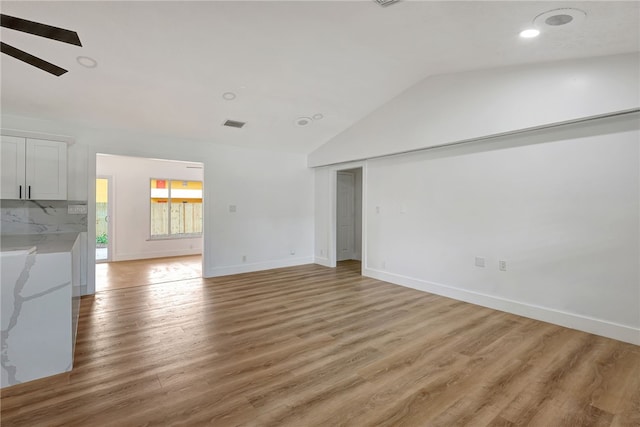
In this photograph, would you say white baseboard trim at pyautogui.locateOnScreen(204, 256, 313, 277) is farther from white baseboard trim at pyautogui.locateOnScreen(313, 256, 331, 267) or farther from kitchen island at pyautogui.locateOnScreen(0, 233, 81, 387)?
kitchen island at pyautogui.locateOnScreen(0, 233, 81, 387)

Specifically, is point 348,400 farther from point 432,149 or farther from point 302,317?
point 432,149

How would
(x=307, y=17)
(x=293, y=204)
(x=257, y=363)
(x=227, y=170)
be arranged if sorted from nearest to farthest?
(x=257, y=363), (x=307, y=17), (x=227, y=170), (x=293, y=204)

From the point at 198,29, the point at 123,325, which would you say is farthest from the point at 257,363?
the point at 198,29

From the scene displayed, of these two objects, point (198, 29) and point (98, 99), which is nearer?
point (198, 29)

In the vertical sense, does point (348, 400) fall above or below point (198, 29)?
below

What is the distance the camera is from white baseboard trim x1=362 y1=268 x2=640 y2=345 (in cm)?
308

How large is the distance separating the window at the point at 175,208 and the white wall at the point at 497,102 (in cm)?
546

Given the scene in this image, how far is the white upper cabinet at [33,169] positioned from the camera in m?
3.83

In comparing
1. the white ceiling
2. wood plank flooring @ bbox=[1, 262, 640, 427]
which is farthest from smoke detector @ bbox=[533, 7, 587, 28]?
wood plank flooring @ bbox=[1, 262, 640, 427]

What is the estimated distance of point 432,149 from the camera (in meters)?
4.68

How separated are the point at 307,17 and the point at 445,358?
3380 mm

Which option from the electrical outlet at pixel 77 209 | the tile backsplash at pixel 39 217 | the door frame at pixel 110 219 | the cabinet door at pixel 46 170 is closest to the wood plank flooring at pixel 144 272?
the door frame at pixel 110 219

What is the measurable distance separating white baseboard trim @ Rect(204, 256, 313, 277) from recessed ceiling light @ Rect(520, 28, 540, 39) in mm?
5441

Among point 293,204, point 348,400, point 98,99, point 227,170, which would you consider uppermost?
point 98,99
